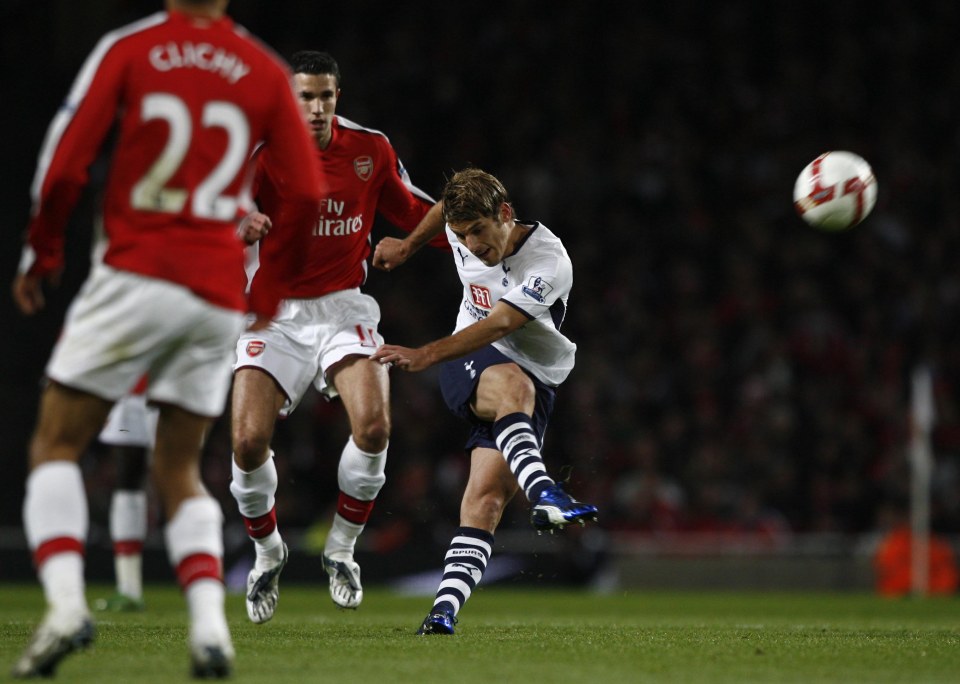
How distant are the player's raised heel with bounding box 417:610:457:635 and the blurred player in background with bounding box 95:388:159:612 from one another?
123 inches

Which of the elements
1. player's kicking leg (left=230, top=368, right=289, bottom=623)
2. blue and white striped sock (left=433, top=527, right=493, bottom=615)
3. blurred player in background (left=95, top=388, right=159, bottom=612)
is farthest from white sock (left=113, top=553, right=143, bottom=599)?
blue and white striped sock (left=433, top=527, right=493, bottom=615)

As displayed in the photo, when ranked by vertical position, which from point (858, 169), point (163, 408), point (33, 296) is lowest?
point (163, 408)

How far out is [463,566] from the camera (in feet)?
21.9

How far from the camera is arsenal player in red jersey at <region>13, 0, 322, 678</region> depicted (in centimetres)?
436

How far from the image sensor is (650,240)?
1850 cm

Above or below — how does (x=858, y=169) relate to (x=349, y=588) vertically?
above

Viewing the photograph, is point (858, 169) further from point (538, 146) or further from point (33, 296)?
point (538, 146)

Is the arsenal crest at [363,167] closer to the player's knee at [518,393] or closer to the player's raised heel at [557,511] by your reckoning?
the player's knee at [518,393]

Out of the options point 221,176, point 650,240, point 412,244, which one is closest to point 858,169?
point 412,244

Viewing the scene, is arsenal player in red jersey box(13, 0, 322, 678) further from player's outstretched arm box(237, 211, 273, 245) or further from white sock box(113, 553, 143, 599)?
white sock box(113, 553, 143, 599)

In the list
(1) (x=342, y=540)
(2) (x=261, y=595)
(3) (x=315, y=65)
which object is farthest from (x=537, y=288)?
(2) (x=261, y=595)

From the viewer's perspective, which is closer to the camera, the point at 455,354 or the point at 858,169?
the point at 455,354

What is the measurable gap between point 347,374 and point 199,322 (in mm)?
2760

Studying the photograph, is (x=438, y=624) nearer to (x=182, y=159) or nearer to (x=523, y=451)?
(x=523, y=451)
